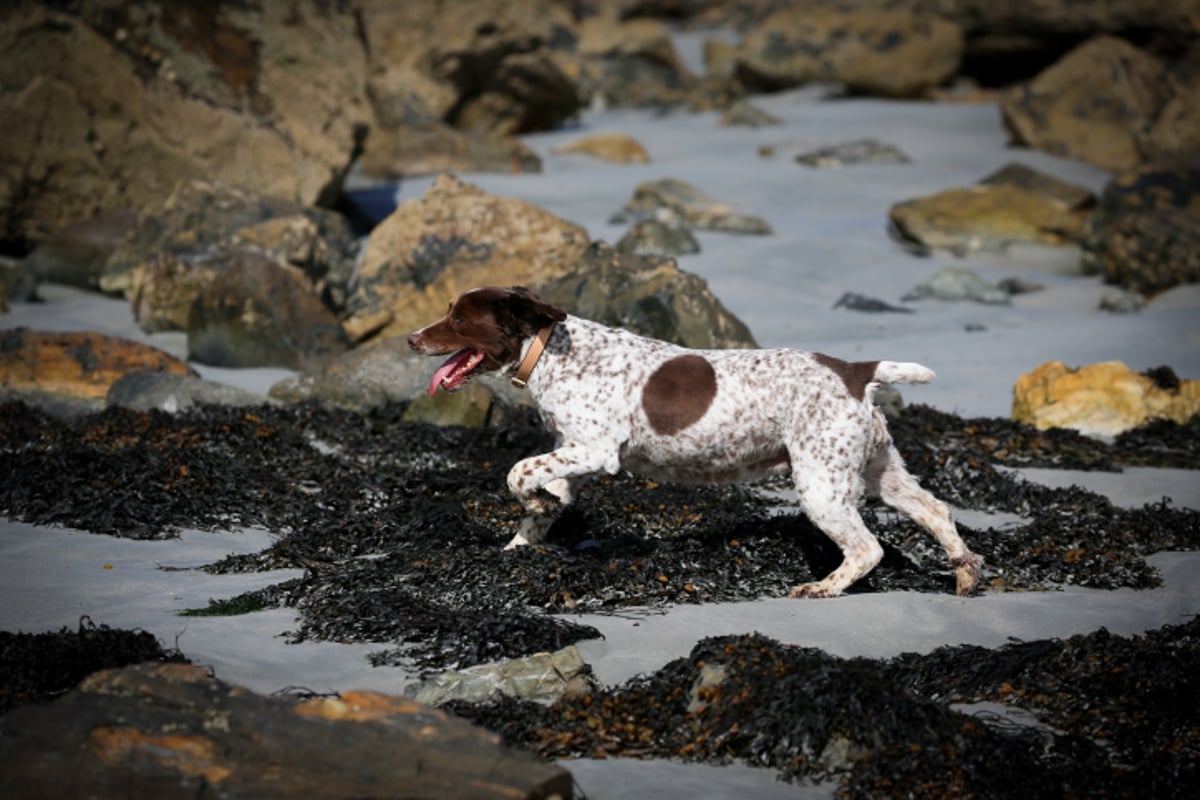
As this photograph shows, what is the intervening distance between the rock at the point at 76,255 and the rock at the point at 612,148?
7462 mm

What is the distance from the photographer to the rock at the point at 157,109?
15.6 metres

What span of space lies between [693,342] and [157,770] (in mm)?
7525

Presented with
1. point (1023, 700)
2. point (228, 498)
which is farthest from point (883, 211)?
point (1023, 700)

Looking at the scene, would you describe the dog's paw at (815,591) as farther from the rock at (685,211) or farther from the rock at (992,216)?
the rock at (992,216)

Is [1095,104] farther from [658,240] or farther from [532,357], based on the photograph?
[532,357]

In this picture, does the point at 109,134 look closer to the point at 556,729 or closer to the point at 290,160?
the point at 290,160

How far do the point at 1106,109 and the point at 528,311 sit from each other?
15.9m

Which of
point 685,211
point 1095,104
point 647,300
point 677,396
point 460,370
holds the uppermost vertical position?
point 1095,104

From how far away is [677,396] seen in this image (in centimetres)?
659

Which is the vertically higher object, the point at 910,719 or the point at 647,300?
the point at 647,300

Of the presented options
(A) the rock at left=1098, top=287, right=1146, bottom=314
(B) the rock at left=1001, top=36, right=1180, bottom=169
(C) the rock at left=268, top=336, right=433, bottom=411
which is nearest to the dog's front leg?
(C) the rock at left=268, top=336, right=433, bottom=411

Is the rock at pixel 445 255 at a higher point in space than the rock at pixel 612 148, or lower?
lower

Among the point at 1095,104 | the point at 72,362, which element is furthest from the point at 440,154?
the point at 1095,104

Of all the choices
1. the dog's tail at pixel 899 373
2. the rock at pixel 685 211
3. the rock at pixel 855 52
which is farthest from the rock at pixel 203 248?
the rock at pixel 855 52
